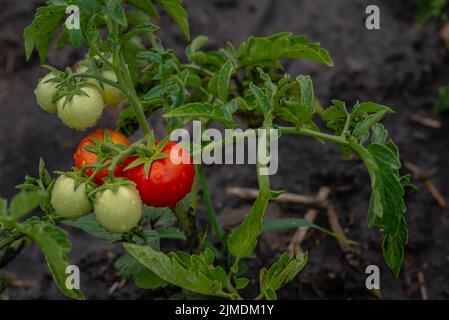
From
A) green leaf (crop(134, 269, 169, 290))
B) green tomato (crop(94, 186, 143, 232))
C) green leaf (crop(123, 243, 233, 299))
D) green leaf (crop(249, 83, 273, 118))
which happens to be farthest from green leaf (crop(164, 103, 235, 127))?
green leaf (crop(134, 269, 169, 290))

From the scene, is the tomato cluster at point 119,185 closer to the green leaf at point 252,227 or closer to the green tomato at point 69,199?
the green tomato at point 69,199

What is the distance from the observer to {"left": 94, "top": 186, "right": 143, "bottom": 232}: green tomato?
1244 millimetres

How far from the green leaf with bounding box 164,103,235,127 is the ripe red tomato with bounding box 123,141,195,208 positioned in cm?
10

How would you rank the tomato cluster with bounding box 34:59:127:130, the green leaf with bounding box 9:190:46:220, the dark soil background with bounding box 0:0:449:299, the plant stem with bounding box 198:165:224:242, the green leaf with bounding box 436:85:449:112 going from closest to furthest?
the green leaf with bounding box 9:190:46:220 < the tomato cluster with bounding box 34:59:127:130 < the plant stem with bounding box 198:165:224:242 < the dark soil background with bounding box 0:0:449:299 < the green leaf with bounding box 436:85:449:112

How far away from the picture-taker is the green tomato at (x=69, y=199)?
1281 millimetres

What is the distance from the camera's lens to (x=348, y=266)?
199 centimetres

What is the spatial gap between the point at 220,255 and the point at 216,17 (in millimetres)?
1288

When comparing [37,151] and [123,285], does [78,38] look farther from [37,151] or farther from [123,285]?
[37,151]

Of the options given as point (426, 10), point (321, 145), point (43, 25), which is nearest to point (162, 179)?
point (43, 25)

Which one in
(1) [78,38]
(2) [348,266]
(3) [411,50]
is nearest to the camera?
(1) [78,38]

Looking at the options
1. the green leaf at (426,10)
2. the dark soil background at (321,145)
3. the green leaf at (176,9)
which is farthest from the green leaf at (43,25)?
the green leaf at (426,10)

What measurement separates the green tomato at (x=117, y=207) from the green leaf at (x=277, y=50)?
50 centimetres

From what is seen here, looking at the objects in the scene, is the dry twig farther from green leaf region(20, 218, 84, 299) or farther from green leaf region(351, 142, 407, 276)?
green leaf region(20, 218, 84, 299)

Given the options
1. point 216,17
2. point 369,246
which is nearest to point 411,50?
point 216,17
